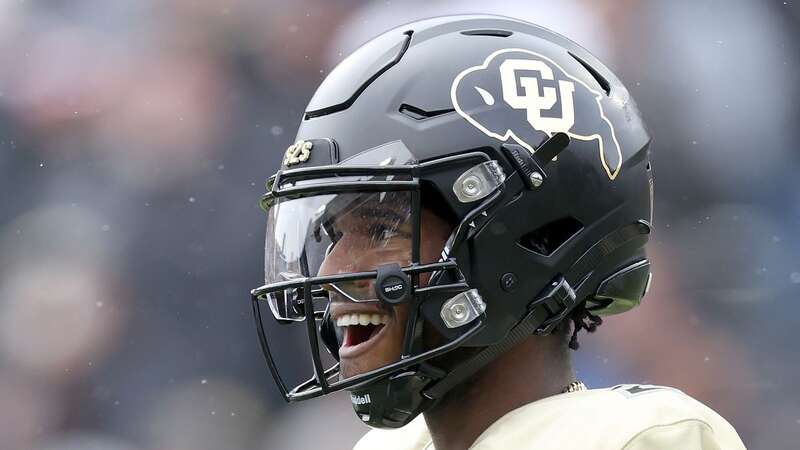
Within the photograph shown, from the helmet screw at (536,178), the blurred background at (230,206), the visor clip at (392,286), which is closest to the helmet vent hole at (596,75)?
the helmet screw at (536,178)

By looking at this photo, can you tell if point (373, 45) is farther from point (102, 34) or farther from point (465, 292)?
point (102, 34)

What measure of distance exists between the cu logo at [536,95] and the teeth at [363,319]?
39 cm

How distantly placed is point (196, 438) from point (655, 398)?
3.05 meters

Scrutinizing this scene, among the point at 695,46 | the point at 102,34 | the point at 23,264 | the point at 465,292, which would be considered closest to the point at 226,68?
the point at 102,34

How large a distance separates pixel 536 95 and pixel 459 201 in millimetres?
230

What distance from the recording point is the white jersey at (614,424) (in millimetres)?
1423

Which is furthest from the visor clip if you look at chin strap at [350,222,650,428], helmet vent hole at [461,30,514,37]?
helmet vent hole at [461,30,514,37]

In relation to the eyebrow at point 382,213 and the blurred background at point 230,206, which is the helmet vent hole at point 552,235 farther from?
the blurred background at point 230,206

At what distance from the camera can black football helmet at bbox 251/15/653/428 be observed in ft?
5.25

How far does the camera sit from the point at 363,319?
5.40 ft

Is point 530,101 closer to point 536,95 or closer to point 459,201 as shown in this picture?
point 536,95

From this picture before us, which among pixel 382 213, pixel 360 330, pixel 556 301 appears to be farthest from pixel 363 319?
→ pixel 556 301

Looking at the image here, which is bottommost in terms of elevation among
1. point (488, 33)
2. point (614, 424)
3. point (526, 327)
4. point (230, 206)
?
point (614, 424)

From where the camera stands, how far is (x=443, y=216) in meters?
1.65
